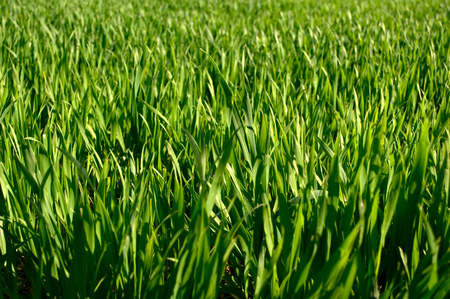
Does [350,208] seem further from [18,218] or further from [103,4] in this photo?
[103,4]

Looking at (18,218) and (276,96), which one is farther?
(276,96)

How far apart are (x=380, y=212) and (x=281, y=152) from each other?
0.83 ft

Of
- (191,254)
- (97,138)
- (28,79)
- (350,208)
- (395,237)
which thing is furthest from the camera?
(28,79)

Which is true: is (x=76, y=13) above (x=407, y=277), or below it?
above

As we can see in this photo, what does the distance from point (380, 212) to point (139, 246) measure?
46 centimetres

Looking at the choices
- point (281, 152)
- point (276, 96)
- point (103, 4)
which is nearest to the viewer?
point (281, 152)

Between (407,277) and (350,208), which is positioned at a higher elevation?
(350,208)

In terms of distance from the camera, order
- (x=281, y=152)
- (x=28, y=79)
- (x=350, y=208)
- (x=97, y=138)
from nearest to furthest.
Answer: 1. (x=350, y=208)
2. (x=281, y=152)
3. (x=97, y=138)
4. (x=28, y=79)

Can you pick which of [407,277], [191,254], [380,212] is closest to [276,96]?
[380,212]

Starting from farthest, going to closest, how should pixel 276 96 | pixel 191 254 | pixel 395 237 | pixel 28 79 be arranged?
pixel 28 79 → pixel 276 96 → pixel 395 237 → pixel 191 254

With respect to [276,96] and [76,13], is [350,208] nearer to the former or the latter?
[276,96]

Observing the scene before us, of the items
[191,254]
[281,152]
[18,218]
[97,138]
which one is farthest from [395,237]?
[97,138]

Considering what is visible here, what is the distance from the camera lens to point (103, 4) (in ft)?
14.4

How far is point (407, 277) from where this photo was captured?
81 cm
